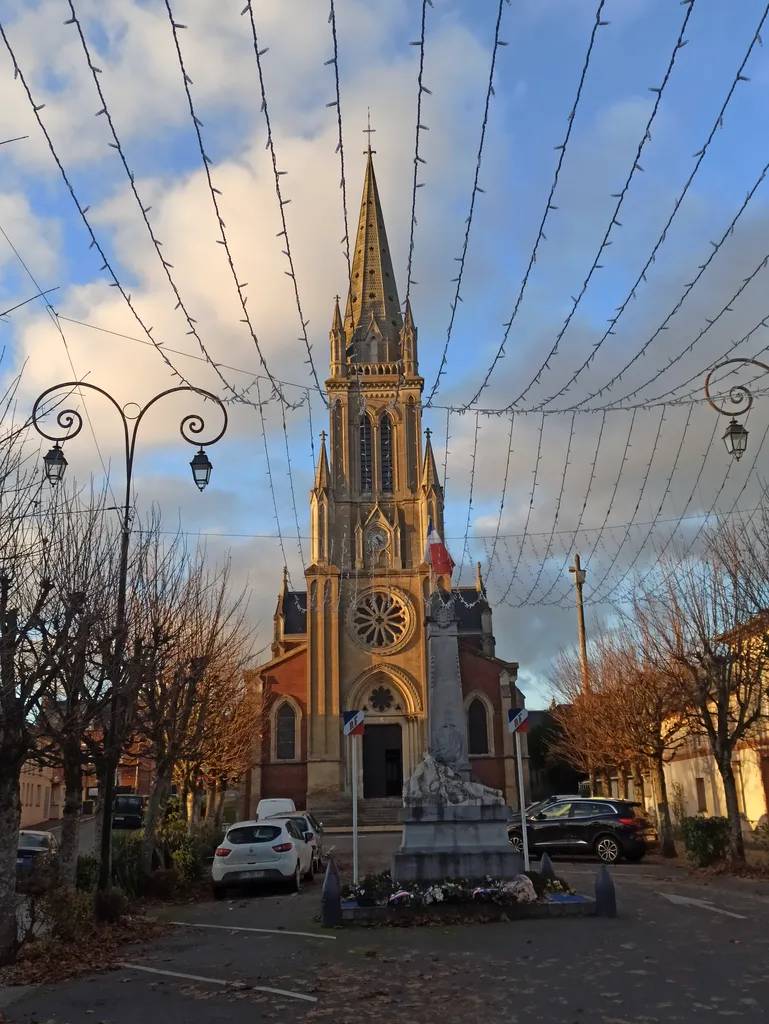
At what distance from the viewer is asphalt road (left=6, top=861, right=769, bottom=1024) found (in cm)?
755

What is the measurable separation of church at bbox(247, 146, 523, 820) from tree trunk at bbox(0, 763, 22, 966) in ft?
112

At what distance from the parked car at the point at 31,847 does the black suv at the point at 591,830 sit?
34.3ft

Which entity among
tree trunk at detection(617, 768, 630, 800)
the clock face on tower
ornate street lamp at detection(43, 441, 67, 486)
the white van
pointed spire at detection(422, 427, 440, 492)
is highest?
pointed spire at detection(422, 427, 440, 492)

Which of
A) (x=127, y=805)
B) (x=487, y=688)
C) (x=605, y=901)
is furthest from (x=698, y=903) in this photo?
(x=487, y=688)

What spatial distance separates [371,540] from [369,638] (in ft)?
19.5

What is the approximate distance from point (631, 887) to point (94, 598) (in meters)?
10.5

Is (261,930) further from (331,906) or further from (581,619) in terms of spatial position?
(581,619)

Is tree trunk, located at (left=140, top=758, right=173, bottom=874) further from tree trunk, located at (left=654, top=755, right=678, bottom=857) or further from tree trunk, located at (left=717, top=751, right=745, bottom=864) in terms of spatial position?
tree trunk, located at (left=654, top=755, right=678, bottom=857)

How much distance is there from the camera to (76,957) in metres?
10.1

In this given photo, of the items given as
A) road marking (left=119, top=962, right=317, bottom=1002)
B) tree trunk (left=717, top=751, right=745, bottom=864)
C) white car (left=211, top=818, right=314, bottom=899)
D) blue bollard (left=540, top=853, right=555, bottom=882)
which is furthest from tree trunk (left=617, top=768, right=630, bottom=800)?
road marking (left=119, top=962, right=317, bottom=1002)

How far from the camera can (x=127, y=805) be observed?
37.5 m

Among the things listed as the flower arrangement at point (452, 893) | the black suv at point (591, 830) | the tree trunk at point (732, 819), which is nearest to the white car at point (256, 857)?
the flower arrangement at point (452, 893)

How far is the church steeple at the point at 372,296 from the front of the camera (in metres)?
57.2

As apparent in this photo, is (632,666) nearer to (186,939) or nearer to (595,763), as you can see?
(595,763)
